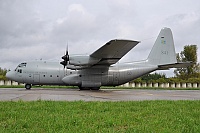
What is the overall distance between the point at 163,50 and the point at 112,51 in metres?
9.19

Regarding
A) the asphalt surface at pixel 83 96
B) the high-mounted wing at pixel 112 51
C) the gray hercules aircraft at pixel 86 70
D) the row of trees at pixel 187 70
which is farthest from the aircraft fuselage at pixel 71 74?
the row of trees at pixel 187 70

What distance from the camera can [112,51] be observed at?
17.9m

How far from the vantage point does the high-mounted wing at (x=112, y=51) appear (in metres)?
16.5

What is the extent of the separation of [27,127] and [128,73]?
62.9ft

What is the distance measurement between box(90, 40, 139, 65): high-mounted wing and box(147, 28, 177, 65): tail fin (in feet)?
21.9

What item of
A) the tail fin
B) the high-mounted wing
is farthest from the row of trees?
the high-mounted wing

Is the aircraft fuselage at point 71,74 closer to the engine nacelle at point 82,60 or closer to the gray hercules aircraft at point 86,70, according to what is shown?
the gray hercules aircraft at point 86,70

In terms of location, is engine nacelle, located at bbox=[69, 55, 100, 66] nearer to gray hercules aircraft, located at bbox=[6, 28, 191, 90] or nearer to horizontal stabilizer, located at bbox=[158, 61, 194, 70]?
gray hercules aircraft, located at bbox=[6, 28, 191, 90]

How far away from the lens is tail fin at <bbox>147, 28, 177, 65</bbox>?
24.4m

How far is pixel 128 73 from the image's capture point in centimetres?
2280

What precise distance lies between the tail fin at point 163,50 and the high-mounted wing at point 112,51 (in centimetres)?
666

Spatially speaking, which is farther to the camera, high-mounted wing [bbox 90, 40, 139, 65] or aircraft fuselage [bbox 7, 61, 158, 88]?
aircraft fuselage [bbox 7, 61, 158, 88]

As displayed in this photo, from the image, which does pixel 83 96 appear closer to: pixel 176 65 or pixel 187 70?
pixel 176 65

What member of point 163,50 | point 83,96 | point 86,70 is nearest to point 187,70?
point 163,50
